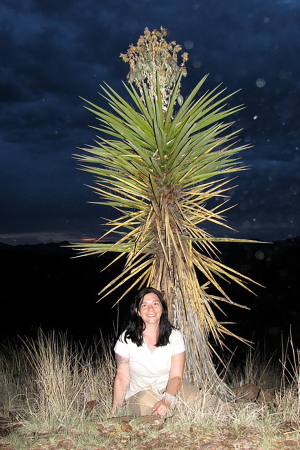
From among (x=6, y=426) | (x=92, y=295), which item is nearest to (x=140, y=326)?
(x=6, y=426)

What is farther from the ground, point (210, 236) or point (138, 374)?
point (210, 236)

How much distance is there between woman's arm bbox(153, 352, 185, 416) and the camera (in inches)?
135

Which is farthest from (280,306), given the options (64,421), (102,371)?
(64,421)

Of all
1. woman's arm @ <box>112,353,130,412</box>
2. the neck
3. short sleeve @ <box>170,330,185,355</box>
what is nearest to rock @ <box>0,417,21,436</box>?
woman's arm @ <box>112,353,130,412</box>

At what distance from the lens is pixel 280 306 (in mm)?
24156

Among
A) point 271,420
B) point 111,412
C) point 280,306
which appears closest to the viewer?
point 271,420

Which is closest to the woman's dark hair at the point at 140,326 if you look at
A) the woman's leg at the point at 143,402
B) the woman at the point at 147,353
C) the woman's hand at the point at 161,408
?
the woman at the point at 147,353

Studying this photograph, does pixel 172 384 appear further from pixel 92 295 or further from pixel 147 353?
pixel 92 295

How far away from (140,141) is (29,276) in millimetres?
36855

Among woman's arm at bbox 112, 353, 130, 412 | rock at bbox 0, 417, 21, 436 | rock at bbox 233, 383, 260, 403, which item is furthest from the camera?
rock at bbox 233, 383, 260, 403

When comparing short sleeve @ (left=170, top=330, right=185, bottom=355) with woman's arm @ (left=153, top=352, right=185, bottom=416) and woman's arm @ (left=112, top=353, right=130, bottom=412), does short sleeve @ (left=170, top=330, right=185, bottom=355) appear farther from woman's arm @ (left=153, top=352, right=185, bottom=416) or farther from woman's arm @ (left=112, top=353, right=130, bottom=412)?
woman's arm @ (left=112, top=353, right=130, bottom=412)

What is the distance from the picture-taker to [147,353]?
12.6 ft

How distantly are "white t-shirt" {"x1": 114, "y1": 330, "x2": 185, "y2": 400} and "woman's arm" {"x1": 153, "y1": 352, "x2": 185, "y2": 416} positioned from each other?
0.19 feet

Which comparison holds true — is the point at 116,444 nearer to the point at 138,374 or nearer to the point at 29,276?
the point at 138,374
